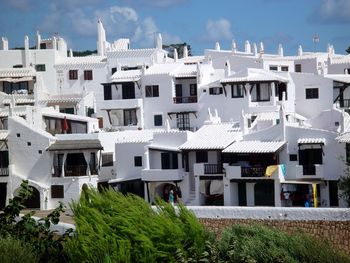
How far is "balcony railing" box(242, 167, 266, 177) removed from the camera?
135 ft

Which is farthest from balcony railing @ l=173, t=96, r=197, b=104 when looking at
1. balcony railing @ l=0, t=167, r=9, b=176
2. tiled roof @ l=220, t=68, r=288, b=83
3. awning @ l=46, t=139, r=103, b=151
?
balcony railing @ l=0, t=167, r=9, b=176

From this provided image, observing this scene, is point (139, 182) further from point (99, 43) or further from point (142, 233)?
point (99, 43)

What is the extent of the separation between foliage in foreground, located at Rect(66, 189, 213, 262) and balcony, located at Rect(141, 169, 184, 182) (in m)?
18.4

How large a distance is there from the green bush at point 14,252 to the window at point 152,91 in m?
33.8

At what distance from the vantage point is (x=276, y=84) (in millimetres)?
51562

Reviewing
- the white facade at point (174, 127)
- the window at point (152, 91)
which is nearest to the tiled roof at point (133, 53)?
the white facade at point (174, 127)

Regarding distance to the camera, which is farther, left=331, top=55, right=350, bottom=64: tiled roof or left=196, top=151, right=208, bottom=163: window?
left=331, top=55, right=350, bottom=64: tiled roof

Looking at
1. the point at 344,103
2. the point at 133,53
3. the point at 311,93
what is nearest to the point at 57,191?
the point at 311,93

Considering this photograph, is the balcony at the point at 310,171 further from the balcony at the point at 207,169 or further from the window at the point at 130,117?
the window at the point at 130,117

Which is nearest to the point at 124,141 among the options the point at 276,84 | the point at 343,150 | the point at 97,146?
the point at 97,146

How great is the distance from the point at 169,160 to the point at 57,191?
8013 mm

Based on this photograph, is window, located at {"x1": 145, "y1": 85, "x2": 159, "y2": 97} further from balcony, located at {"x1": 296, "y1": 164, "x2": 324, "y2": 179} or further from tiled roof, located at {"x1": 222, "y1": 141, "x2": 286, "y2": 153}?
balcony, located at {"x1": 296, "y1": 164, "x2": 324, "y2": 179}

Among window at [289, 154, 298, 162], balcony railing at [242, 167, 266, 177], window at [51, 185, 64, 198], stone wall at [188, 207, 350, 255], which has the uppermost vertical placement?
window at [289, 154, 298, 162]

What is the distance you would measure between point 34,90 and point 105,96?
278 inches
